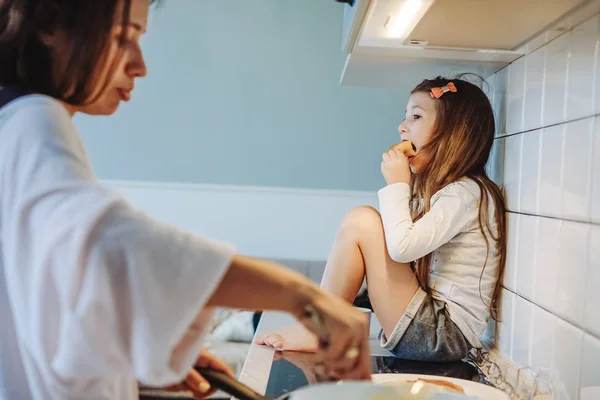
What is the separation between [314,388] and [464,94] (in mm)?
899

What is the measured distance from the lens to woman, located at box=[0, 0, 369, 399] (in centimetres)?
33

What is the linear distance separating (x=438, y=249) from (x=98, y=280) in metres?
0.90

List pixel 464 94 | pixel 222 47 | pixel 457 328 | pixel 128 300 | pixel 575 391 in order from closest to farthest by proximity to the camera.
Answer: pixel 128 300
pixel 575 391
pixel 457 328
pixel 464 94
pixel 222 47

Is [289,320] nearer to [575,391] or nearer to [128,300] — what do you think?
[575,391]

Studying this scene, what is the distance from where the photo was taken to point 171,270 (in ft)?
1.09

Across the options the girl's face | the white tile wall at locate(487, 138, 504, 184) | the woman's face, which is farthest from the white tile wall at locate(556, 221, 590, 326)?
the woman's face

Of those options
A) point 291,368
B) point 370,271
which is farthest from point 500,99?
point 291,368

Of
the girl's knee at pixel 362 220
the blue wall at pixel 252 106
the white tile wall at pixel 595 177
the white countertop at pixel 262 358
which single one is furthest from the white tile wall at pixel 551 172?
the blue wall at pixel 252 106

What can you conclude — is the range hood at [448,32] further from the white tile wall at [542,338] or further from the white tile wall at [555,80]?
the white tile wall at [542,338]

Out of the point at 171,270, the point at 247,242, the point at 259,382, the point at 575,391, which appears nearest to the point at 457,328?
the point at 575,391

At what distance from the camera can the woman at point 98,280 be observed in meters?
0.33

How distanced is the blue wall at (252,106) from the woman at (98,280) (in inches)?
80.5

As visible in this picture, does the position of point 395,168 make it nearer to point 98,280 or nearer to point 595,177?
point 595,177

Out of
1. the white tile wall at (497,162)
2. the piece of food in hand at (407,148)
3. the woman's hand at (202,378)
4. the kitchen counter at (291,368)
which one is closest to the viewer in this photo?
the woman's hand at (202,378)
